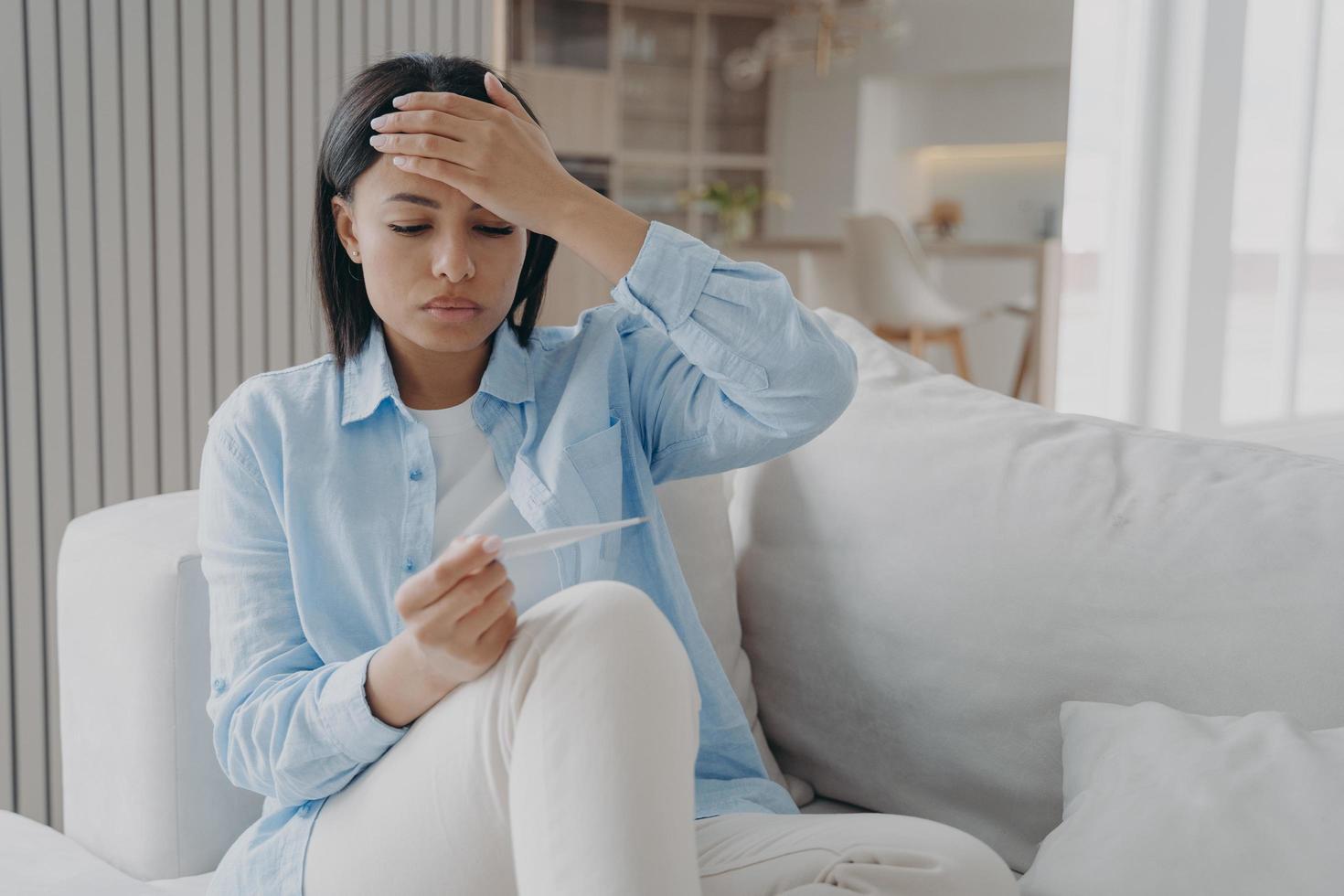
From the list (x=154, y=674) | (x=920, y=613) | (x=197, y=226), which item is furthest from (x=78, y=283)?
(x=920, y=613)

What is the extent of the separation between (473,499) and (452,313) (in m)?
0.17

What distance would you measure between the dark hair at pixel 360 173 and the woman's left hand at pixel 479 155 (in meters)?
0.06

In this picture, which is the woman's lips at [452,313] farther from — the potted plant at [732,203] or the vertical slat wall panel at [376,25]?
the potted plant at [732,203]

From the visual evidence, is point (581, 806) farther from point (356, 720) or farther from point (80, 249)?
point (80, 249)

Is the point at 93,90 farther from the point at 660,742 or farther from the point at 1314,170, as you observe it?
the point at 1314,170

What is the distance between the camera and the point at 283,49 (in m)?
1.98

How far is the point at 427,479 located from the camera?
117cm

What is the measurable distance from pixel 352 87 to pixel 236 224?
876 millimetres

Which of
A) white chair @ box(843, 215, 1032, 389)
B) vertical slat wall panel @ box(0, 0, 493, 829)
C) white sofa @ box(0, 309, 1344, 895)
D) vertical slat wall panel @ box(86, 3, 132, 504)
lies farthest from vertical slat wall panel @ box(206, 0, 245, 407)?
white chair @ box(843, 215, 1032, 389)

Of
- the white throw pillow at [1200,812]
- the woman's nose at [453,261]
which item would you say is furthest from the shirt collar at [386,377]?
the white throw pillow at [1200,812]

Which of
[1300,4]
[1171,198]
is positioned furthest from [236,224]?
[1300,4]

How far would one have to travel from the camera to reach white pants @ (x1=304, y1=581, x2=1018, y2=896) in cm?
83

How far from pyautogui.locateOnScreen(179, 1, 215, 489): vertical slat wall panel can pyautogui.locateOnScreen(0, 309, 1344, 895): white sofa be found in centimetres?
53

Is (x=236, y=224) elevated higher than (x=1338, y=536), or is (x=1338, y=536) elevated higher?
(x=236, y=224)
